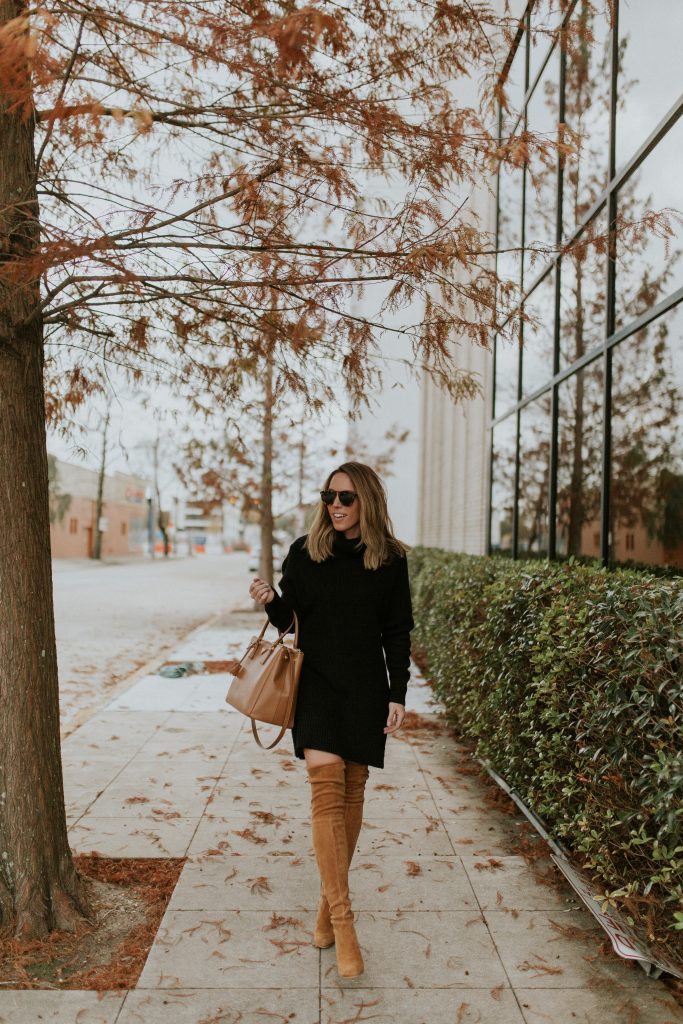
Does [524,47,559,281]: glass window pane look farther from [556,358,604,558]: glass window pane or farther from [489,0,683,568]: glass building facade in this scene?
[556,358,604,558]: glass window pane

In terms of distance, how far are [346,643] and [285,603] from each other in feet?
1.05

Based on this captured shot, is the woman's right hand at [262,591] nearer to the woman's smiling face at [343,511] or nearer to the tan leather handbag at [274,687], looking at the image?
the tan leather handbag at [274,687]

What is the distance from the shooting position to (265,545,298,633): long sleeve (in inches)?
143

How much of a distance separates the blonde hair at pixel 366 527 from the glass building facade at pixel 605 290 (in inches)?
43.9

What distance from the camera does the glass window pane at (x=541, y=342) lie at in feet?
30.2

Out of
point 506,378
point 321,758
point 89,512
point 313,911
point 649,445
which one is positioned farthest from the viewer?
point 89,512

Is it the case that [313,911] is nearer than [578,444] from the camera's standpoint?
Yes

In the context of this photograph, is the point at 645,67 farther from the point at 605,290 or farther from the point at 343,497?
the point at 343,497

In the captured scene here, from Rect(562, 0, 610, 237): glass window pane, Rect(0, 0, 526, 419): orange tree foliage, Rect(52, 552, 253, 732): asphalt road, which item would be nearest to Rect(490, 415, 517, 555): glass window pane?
Rect(562, 0, 610, 237): glass window pane

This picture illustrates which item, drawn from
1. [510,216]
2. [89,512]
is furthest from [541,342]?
[89,512]

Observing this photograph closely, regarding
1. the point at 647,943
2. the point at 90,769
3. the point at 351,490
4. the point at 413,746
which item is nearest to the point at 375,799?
the point at 413,746

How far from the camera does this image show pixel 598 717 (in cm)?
352

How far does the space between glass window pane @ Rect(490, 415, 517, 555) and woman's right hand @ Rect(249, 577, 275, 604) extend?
26.6 feet

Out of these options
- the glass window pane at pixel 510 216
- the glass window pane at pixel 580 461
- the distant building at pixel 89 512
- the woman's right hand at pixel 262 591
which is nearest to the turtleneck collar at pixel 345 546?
the woman's right hand at pixel 262 591
